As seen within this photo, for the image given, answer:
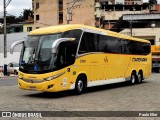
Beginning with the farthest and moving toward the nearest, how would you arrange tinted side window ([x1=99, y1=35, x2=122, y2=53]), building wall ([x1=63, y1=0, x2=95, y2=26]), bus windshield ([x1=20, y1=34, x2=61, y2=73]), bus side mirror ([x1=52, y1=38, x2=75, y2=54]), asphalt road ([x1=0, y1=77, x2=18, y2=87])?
building wall ([x1=63, y1=0, x2=95, y2=26]), asphalt road ([x1=0, y1=77, x2=18, y2=87]), tinted side window ([x1=99, y1=35, x2=122, y2=53]), bus windshield ([x1=20, y1=34, x2=61, y2=73]), bus side mirror ([x1=52, y1=38, x2=75, y2=54])

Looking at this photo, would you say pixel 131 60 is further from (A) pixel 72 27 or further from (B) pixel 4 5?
(B) pixel 4 5

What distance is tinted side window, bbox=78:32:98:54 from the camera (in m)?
17.4

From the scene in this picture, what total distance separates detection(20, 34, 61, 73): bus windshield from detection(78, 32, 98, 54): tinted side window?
1.71 m

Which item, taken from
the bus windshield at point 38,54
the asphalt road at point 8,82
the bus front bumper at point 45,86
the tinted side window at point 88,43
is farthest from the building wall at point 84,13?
the bus front bumper at point 45,86

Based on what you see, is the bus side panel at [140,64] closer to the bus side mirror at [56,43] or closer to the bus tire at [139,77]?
the bus tire at [139,77]

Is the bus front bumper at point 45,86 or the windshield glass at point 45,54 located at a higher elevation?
the windshield glass at point 45,54

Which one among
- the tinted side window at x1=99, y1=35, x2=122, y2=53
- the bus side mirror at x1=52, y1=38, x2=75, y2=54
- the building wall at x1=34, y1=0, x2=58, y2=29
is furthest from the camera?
the building wall at x1=34, y1=0, x2=58, y2=29

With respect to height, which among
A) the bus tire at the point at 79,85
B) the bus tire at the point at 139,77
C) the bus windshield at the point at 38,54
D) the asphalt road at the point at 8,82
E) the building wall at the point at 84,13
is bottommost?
the asphalt road at the point at 8,82

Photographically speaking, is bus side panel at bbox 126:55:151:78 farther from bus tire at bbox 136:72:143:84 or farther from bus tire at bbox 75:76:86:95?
bus tire at bbox 75:76:86:95

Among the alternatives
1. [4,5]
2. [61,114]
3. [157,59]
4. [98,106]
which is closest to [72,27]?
[98,106]

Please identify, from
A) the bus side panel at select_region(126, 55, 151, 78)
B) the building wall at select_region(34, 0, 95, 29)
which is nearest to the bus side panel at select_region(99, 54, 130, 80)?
the bus side panel at select_region(126, 55, 151, 78)

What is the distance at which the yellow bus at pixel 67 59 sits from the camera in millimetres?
15454

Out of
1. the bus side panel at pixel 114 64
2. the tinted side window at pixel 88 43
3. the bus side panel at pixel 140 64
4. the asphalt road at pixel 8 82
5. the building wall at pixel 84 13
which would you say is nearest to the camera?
the tinted side window at pixel 88 43

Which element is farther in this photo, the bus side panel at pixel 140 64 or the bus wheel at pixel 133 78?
the bus wheel at pixel 133 78
